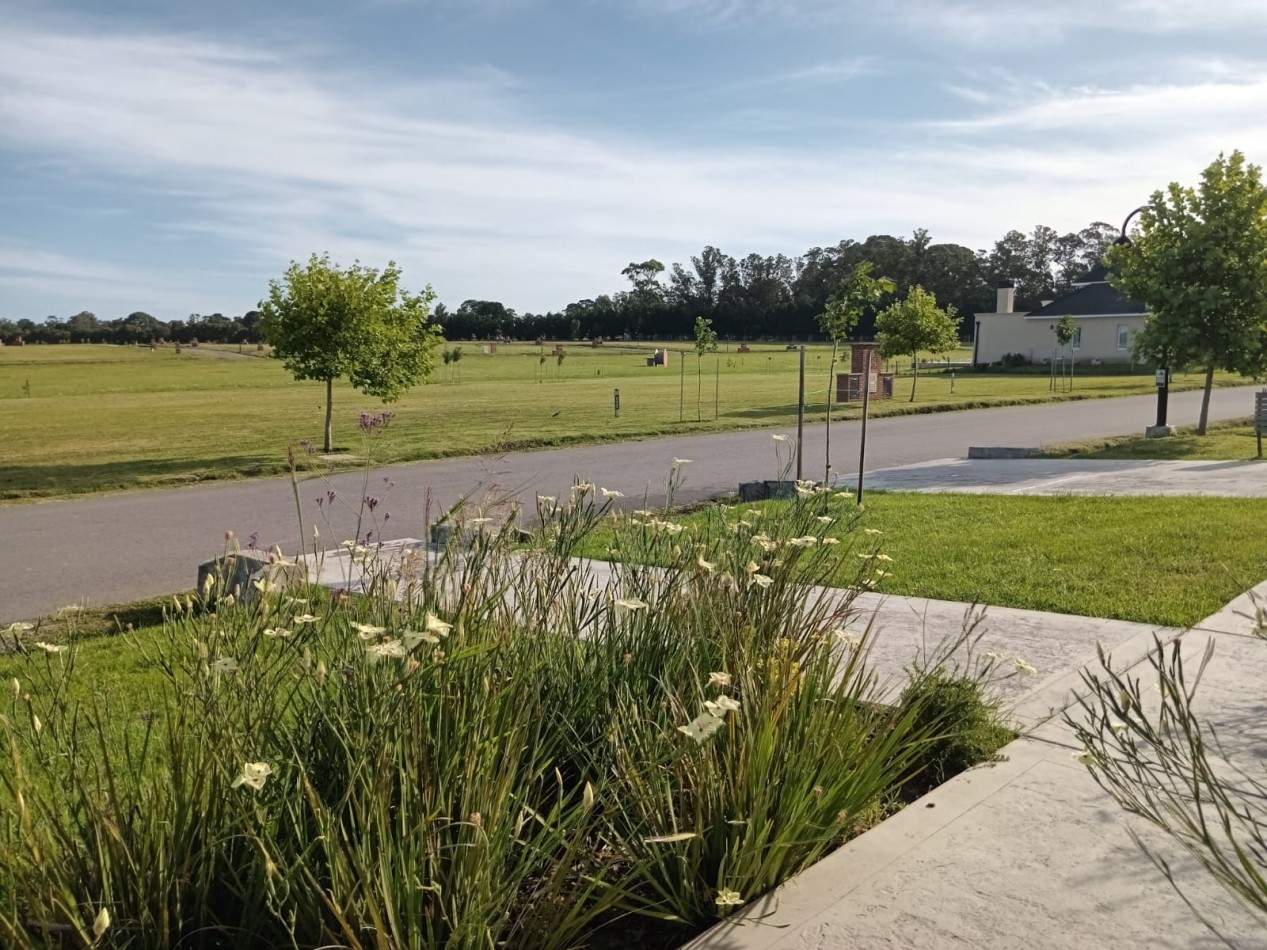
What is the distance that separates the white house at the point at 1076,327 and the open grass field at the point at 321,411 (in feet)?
22.5

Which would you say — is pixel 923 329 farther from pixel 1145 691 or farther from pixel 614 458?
pixel 1145 691

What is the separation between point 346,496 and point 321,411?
1779 cm

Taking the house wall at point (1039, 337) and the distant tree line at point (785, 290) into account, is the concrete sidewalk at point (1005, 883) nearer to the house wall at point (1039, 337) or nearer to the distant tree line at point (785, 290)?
the house wall at point (1039, 337)

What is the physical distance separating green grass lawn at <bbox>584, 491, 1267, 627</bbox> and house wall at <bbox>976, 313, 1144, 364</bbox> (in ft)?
156

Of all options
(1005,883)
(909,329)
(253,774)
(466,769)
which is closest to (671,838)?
(466,769)

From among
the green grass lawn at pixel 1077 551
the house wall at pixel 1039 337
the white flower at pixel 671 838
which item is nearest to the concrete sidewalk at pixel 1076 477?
the green grass lawn at pixel 1077 551

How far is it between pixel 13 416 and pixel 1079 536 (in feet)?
96.0

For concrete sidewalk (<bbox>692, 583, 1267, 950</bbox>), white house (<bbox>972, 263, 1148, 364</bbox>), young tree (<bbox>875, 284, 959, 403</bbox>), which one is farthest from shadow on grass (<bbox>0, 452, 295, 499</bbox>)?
white house (<bbox>972, 263, 1148, 364</bbox>)

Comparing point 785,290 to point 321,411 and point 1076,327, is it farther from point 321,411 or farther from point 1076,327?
point 321,411

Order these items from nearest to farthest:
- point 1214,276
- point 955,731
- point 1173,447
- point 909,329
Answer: point 955,731 < point 1173,447 < point 1214,276 < point 909,329

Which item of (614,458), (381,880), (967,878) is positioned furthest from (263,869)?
(614,458)

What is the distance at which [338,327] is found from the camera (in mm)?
18016

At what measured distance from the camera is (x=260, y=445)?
65.7ft

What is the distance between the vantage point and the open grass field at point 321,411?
17297 millimetres
